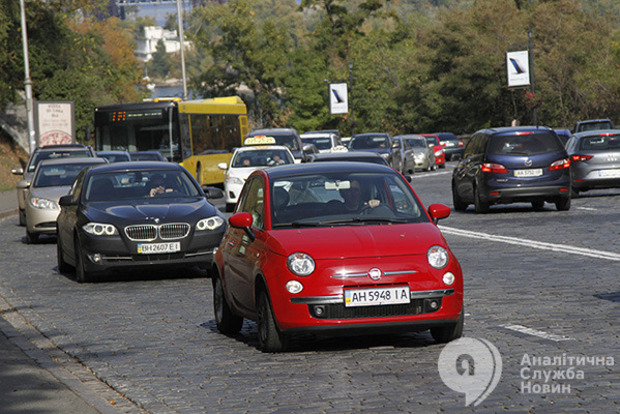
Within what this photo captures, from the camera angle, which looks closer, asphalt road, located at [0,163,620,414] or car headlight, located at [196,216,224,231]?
asphalt road, located at [0,163,620,414]

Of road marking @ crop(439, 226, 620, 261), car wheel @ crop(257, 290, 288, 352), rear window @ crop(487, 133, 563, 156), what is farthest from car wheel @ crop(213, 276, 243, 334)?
rear window @ crop(487, 133, 563, 156)

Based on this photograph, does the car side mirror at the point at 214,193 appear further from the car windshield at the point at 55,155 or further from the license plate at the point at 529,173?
the car windshield at the point at 55,155

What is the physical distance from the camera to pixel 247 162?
3055 cm

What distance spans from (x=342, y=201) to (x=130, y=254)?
593cm

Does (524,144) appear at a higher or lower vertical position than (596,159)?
higher

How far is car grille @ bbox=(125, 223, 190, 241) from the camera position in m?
14.9

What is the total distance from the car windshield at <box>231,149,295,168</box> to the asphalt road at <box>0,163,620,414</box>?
14.5 m

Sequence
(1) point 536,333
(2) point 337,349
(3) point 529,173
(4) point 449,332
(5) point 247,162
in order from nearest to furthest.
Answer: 1. (4) point 449,332
2. (2) point 337,349
3. (1) point 536,333
4. (3) point 529,173
5. (5) point 247,162

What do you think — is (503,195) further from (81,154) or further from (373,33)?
(373,33)

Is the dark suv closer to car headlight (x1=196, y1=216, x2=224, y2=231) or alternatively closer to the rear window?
the rear window

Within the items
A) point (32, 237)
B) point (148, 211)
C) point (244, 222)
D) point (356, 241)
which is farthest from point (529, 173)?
point (356, 241)

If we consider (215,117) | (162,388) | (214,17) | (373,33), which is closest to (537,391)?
(162,388)

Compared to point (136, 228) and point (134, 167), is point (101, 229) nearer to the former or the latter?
point (136, 228)

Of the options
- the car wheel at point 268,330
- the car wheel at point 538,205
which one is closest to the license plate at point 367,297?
the car wheel at point 268,330
